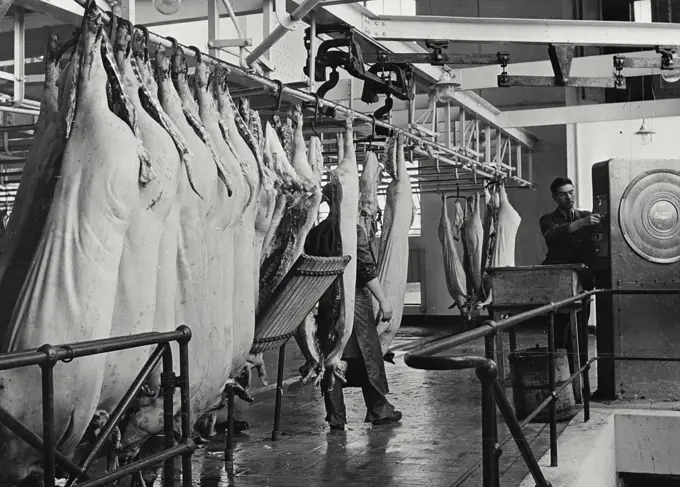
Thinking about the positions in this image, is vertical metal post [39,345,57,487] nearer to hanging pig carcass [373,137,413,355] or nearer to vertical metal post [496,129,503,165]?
hanging pig carcass [373,137,413,355]

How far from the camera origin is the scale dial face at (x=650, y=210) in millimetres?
7391

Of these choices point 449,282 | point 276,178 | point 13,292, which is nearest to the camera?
point 13,292

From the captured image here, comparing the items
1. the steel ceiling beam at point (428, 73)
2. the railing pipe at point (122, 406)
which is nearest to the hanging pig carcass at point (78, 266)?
the railing pipe at point (122, 406)

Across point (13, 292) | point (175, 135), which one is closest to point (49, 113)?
point (175, 135)

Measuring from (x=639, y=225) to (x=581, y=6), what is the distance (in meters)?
3.04

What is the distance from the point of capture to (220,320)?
353cm

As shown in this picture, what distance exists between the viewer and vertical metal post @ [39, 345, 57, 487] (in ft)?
7.64

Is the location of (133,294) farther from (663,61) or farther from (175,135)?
(663,61)

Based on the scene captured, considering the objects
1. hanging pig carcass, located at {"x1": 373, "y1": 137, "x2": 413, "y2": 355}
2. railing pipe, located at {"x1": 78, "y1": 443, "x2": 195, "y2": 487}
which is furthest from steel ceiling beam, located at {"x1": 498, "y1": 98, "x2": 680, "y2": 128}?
Answer: railing pipe, located at {"x1": 78, "y1": 443, "x2": 195, "y2": 487}

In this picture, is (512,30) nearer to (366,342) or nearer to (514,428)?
(366,342)

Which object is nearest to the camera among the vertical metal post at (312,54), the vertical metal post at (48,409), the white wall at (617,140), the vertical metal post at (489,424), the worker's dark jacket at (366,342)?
the vertical metal post at (48,409)

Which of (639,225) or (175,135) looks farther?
(639,225)

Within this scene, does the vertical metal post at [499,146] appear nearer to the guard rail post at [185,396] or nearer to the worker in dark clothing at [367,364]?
the worker in dark clothing at [367,364]

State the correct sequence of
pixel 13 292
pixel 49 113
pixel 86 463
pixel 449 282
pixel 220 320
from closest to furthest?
pixel 86 463 → pixel 13 292 → pixel 49 113 → pixel 220 320 → pixel 449 282
